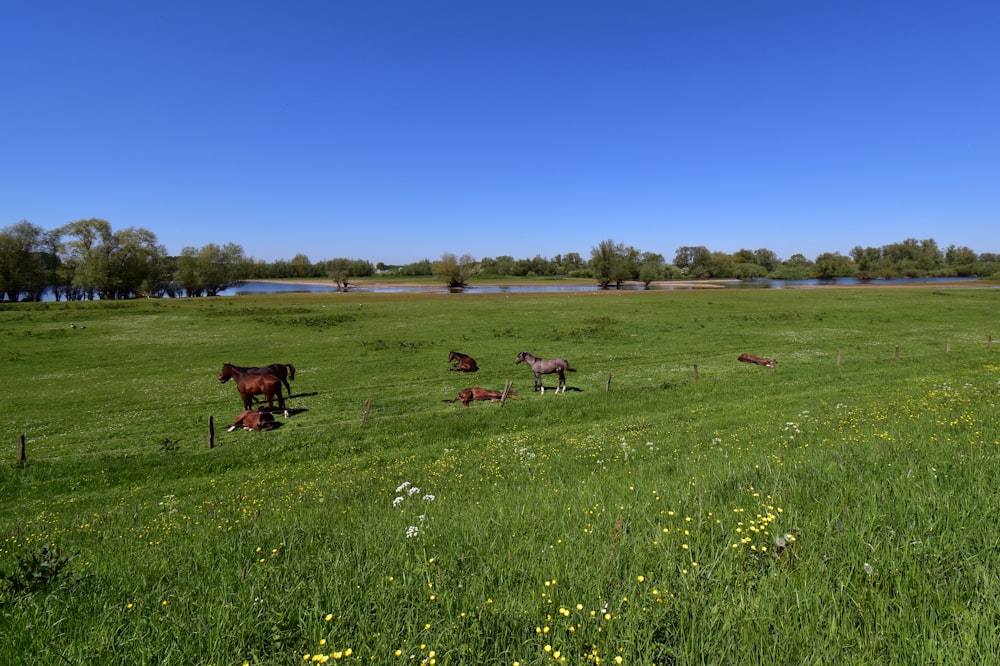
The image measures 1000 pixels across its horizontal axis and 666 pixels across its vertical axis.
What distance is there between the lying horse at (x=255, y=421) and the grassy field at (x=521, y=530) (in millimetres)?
912

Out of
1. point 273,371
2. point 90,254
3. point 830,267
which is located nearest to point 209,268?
point 90,254

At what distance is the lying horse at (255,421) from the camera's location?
21875 millimetres

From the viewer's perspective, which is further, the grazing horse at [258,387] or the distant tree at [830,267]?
the distant tree at [830,267]

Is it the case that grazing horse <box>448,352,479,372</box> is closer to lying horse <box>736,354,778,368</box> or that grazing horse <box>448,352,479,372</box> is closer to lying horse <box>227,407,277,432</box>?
lying horse <box>227,407,277,432</box>

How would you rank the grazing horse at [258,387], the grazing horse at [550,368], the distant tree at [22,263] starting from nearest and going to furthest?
the grazing horse at [258,387] < the grazing horse at [550,368] < the distant tree at [22,263]

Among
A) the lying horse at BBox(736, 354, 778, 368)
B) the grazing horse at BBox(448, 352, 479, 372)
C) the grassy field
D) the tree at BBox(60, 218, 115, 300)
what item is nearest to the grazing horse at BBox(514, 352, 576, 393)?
the grassy field

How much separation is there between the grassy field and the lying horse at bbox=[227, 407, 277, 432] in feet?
2.99

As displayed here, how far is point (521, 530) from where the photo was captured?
230 inches

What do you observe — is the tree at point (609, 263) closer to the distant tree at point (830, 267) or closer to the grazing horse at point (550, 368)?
the distant tree at point (830, 267)

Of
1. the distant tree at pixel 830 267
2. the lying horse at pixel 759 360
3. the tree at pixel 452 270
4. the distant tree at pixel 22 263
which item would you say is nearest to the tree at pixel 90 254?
the distant tree at pixel 22 263

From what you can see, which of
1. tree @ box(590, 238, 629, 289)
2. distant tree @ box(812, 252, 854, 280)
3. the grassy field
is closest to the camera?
the grassy field

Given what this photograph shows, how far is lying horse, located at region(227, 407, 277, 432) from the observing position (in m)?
21.9

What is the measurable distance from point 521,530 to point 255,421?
66.0 ft

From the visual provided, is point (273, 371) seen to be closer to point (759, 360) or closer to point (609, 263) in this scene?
point (759, 360)
